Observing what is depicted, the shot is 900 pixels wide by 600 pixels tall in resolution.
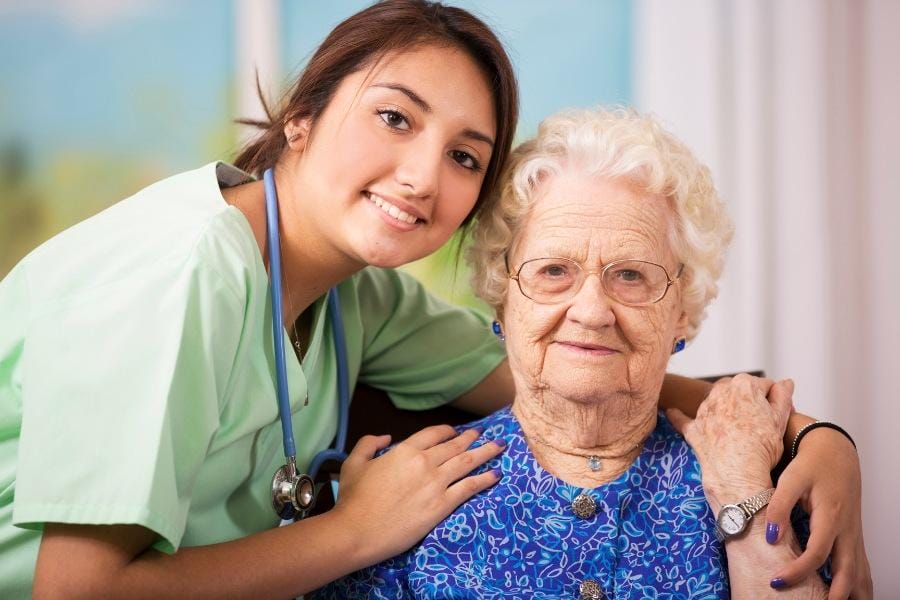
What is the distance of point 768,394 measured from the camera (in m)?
1.67

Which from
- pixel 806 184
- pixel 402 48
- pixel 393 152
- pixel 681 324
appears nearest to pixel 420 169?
pixel 393 152

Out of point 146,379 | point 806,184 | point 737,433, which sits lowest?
point 806,184

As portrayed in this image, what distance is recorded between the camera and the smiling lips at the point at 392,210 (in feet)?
5.09

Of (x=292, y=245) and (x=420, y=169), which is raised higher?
(x=420, y=169)

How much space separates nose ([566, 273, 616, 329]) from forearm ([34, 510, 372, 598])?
0.51 meters

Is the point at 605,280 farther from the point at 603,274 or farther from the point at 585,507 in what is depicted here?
the point at 585,507

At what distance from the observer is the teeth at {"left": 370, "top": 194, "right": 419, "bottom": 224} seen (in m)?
1.55

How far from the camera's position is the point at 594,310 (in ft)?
4.92

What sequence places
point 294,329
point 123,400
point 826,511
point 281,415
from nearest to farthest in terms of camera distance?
point 123,400 → point 826,511 → point 281,415 → point 294,329

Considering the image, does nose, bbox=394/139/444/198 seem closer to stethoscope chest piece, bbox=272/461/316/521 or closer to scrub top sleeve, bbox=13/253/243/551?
scrub top sleeve, bbox=13/253/243/551

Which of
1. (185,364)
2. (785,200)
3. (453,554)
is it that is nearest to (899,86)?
(785,200)

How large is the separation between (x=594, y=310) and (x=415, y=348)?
63 cm

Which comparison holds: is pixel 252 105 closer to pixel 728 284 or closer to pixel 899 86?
pixel 728 284

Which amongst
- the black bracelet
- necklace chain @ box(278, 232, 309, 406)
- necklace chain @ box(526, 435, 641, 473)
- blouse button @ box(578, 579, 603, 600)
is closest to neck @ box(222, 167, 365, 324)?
necklace chain @ box(278, 232, 309, 406)
